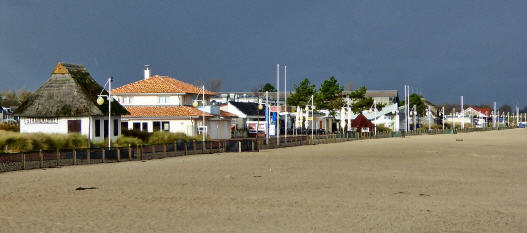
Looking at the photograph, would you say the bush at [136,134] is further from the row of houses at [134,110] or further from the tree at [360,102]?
the tree at [360,102]

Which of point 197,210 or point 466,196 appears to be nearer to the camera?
point 197,210

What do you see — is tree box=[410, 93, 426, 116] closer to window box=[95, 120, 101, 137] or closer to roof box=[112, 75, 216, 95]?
roof box=[112, 75, 216, 95]

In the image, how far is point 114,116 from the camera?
48062 millimetres

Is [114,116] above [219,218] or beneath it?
above

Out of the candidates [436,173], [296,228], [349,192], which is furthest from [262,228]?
[436,173]

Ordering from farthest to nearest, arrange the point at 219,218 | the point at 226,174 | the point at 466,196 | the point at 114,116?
the point at 114,116, the point at 226,174, the point at 466,196, the point at 219,218

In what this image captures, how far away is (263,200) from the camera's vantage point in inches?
691

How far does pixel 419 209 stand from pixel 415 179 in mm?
8328

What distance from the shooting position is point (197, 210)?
15625 mm

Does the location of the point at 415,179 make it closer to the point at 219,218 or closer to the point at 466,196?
the point at 466,196

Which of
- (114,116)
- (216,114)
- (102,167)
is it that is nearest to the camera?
(102,167)

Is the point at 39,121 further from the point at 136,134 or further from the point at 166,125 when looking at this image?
the point at 166,125

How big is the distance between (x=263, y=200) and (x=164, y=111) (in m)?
46.7

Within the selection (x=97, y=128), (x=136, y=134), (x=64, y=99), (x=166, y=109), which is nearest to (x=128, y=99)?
(x=166, y=109)
